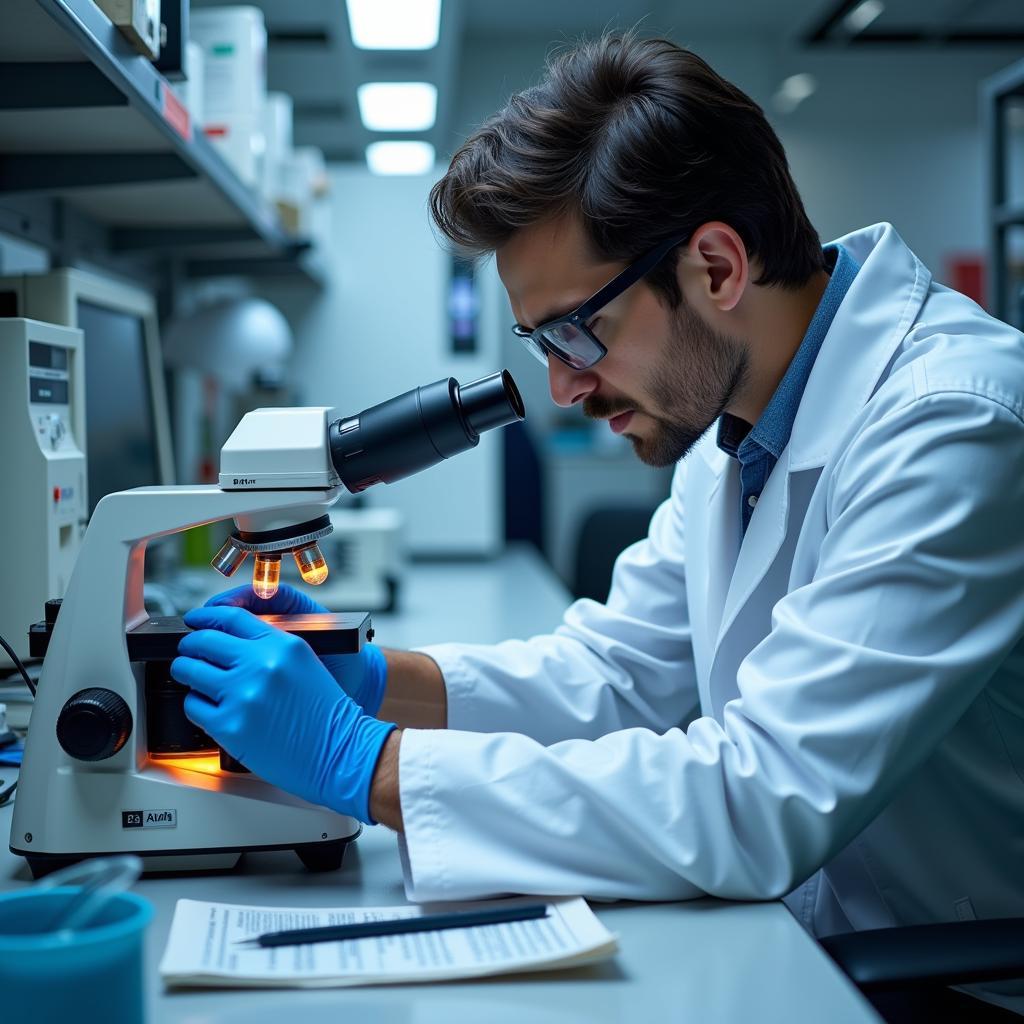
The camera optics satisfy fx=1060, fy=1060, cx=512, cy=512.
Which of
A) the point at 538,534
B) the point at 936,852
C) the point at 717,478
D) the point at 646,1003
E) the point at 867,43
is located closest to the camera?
the point at 646,1003

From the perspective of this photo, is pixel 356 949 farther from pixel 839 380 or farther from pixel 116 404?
pixel 116 404

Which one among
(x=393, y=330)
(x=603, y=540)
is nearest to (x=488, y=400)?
(x=603, y=540)

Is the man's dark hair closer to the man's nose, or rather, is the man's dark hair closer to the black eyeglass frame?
the black eyeglass frame

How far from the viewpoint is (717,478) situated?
137 centimetres

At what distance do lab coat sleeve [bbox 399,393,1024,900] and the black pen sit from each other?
0.03m

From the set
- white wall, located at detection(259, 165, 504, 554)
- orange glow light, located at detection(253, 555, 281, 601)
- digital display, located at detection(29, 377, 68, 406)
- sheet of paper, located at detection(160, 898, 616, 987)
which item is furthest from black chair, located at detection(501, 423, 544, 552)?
sheet of paper, located at detection(160, 898, 616, 987)

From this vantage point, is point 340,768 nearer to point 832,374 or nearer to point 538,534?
point 832,374

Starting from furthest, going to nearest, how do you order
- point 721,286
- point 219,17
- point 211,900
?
point 219,17, point 721,286, point 211,900

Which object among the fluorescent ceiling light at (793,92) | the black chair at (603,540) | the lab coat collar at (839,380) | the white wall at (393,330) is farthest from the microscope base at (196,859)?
the fluorescent ceiling light at (793,92)

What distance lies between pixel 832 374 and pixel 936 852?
49 centimetres

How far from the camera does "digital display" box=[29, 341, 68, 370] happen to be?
4.23 ft

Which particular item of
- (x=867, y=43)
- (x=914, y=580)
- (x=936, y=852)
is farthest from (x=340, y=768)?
(x=867, y=43)

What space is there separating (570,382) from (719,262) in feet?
0.68

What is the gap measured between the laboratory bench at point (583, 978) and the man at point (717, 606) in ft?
0.15
